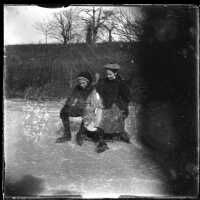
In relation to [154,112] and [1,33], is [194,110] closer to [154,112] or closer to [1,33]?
[154,112]

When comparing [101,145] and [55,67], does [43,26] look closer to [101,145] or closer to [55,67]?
[55,67]

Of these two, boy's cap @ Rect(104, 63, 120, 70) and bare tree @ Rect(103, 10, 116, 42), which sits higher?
bare tree @ Rect(103, 10, 116, 42)

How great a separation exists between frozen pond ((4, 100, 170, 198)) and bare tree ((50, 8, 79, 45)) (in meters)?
0.94

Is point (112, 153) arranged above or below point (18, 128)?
below

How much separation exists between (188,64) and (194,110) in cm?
64

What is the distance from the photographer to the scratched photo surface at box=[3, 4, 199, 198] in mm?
4137

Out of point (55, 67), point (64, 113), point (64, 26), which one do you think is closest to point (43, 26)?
point (64, 26)

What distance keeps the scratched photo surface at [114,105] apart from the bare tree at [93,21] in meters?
0.01

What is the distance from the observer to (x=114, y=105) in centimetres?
422

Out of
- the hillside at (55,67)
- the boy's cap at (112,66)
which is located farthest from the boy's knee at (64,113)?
the boy's cap at (112,66)

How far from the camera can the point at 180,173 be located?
415cm

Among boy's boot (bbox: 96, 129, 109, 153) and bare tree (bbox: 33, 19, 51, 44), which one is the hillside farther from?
boy's boot (bbox: 96, 129, 109, 153)

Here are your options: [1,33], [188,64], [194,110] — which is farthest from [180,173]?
[1,33]

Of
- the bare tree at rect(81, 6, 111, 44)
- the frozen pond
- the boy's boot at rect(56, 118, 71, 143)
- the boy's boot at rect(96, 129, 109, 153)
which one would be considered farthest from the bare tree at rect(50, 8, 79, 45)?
the boy's boot at rect(96, 129, 109, 153)
